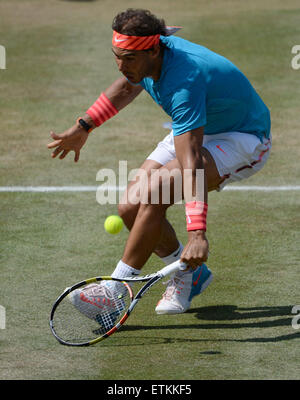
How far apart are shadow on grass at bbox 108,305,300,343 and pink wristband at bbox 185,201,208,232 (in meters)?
0.79

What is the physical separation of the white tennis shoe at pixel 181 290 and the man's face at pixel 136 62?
147 cm

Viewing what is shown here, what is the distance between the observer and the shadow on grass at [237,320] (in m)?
5.48

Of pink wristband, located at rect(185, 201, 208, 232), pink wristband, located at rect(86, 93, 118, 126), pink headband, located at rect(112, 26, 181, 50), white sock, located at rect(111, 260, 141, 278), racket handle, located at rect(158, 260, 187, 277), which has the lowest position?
white sock, located at rect(111, 260, 141, 278)

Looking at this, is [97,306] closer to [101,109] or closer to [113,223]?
[113,223]

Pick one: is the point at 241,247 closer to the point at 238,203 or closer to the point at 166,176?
the point at 238,203

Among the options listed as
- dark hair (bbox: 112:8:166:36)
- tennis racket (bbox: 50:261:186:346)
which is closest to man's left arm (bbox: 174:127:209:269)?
tennis racket (bbox: 50:261:186:346)

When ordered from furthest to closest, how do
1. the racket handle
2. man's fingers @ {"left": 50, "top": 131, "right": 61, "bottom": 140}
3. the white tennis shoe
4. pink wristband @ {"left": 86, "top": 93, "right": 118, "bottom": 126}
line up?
pink wristband @ {"left": 86, "top": 93, "right": 118, "bottom": 126} < man's fingers @ {"left": 50, "top": 131, "right": 61, "bottom": 140} < the white tennis shoe < the racket handle

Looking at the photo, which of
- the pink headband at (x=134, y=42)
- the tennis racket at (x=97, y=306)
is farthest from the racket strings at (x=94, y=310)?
the pink headband at (x=134, y=42)

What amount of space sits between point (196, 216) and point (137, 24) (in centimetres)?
126

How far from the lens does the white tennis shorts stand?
5809 millimetres

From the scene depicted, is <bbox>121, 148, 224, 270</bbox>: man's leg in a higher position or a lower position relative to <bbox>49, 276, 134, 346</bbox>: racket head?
higher

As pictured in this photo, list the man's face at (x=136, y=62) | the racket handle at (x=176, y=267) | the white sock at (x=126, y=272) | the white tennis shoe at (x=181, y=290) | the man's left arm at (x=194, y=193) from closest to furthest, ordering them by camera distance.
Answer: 1. the man's left arm at (x=194, y=193)
2. the racket handle at (x=176, y=267)
3. the man's face at (x=136, y=62)
4. the white sock at (x=126, y=272)
5. the white tennis shoe at (x=181, y=290)

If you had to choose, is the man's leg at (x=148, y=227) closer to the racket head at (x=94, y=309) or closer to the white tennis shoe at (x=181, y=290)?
the racket head at (x=94, y=309)

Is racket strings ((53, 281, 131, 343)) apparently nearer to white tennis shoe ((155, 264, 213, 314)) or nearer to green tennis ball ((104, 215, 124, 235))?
white tennis shoe ((155, 264, 213, 314))
